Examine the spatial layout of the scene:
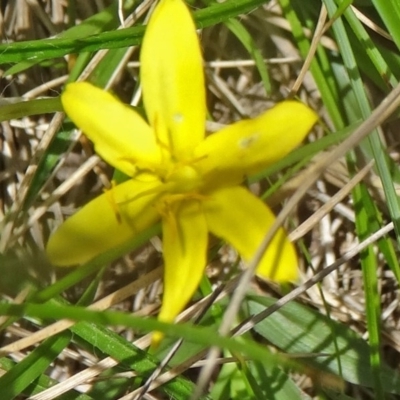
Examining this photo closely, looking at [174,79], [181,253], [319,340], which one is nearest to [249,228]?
[181,253]

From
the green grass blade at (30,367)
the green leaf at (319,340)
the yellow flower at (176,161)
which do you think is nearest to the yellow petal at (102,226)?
the yellow flower at (176,161)

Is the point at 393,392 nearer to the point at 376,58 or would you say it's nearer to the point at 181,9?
the point at 376,58

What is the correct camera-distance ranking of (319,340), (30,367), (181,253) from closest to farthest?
1. (181,253)
2. (30,367)
3. (319,340)

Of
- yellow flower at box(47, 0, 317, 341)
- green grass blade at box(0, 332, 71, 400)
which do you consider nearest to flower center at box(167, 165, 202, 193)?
yellow flower at box(47, 0, 317, 341)

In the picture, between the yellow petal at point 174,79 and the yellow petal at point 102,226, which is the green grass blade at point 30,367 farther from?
the yellow petal at point 174,79

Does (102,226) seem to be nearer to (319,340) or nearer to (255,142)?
(255,142)
